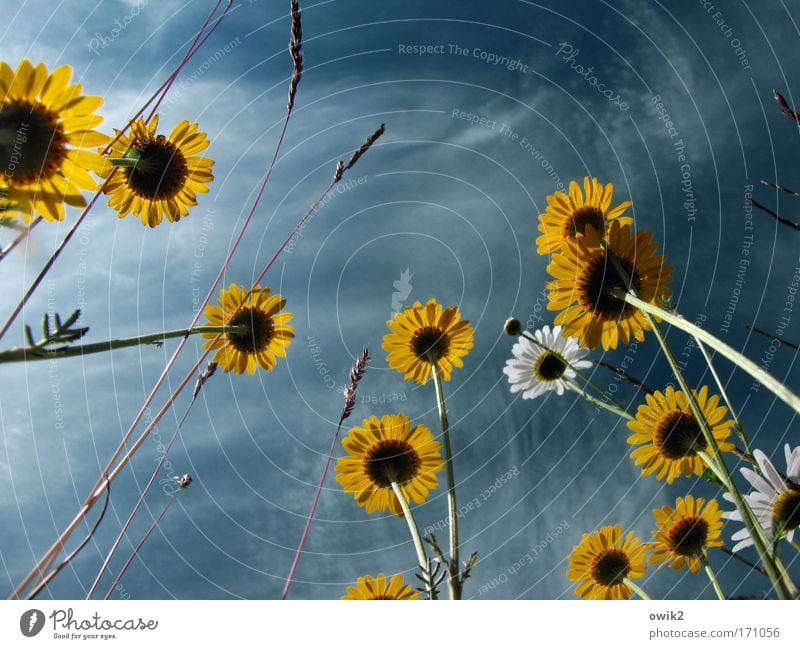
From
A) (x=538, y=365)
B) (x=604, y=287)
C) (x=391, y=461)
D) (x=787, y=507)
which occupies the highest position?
(x=538, y=365)

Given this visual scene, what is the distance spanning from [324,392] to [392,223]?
79 cm

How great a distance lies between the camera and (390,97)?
222 cm

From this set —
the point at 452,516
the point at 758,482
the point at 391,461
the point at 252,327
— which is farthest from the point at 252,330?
the point at 758,482

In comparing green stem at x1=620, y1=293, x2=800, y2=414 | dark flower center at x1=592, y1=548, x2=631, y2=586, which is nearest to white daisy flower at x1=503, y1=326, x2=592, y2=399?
dark flower center at x1=592, y1=548, x2=631, y2=586

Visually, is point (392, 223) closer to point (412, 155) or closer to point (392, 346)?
point (412, 155)

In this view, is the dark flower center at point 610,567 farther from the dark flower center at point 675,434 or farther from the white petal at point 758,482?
the white petal at point 758,482

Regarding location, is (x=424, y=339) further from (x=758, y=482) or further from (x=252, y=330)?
(x=758, y=482)

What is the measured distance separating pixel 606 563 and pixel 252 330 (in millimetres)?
1645

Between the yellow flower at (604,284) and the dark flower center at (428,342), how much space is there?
0.63m

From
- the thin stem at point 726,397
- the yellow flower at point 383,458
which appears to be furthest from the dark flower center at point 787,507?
the yellow flower at point 383,458

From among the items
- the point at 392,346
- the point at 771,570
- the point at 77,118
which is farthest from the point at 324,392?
the point at 771,570

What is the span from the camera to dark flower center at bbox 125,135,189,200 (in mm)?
1761

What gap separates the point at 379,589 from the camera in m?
1.83
